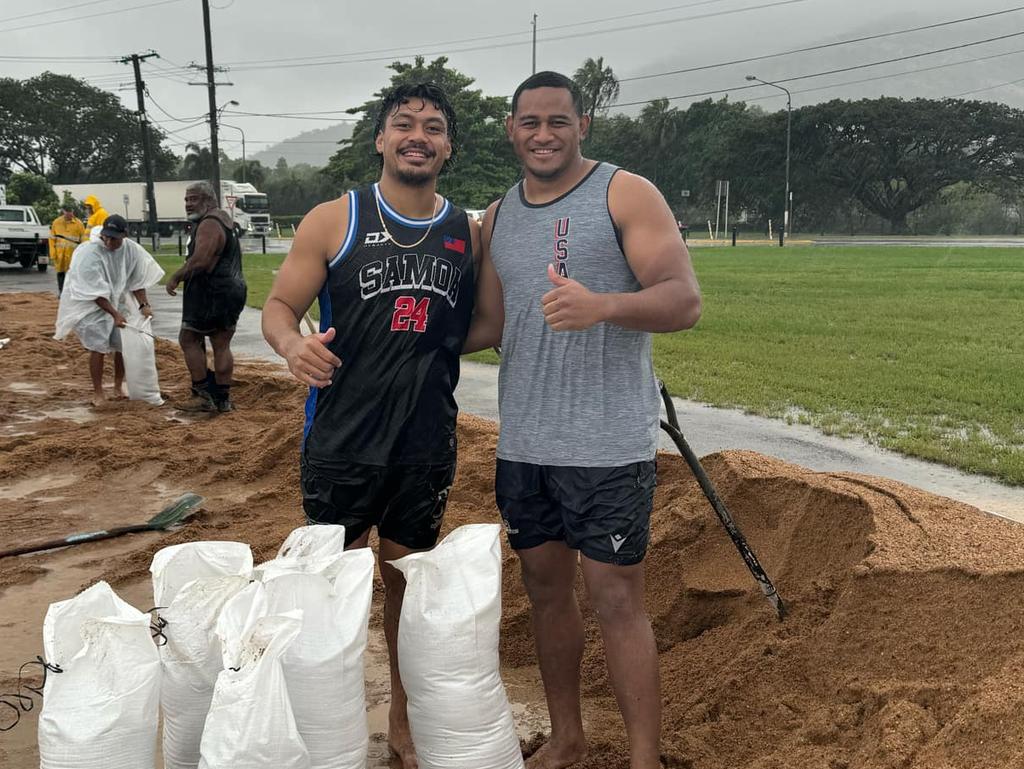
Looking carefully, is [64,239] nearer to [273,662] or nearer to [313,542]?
[313,542]

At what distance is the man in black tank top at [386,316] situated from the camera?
2.62 m

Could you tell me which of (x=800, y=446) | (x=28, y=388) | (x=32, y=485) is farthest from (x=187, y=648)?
(x=28, y=388)

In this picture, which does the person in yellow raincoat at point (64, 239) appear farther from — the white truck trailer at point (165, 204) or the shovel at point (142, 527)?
the white truck trailer at point (165, 204)

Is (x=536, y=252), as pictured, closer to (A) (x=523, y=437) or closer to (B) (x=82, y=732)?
(A) (x=523, y=437)

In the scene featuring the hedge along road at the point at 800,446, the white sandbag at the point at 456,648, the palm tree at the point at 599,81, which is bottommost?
the hedge along road at the point at 800,446

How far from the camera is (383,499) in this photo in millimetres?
2762

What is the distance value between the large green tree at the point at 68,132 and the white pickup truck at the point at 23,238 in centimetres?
4711

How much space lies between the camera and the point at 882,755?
232 centimetres

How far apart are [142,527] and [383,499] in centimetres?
278

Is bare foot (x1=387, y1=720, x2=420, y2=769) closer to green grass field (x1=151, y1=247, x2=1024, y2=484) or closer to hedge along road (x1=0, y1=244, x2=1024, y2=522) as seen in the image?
hedge along road (x1=0, y1=244, x2=1024, y2=522)

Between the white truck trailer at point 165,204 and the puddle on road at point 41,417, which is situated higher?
the white truck trailer at point 165,204

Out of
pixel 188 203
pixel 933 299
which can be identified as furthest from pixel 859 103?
pixel 188 203

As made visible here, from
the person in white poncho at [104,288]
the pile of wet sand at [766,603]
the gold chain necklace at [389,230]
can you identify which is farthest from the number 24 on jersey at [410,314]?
the person in white poncho at [104,288]

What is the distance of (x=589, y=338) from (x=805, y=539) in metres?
1.73
